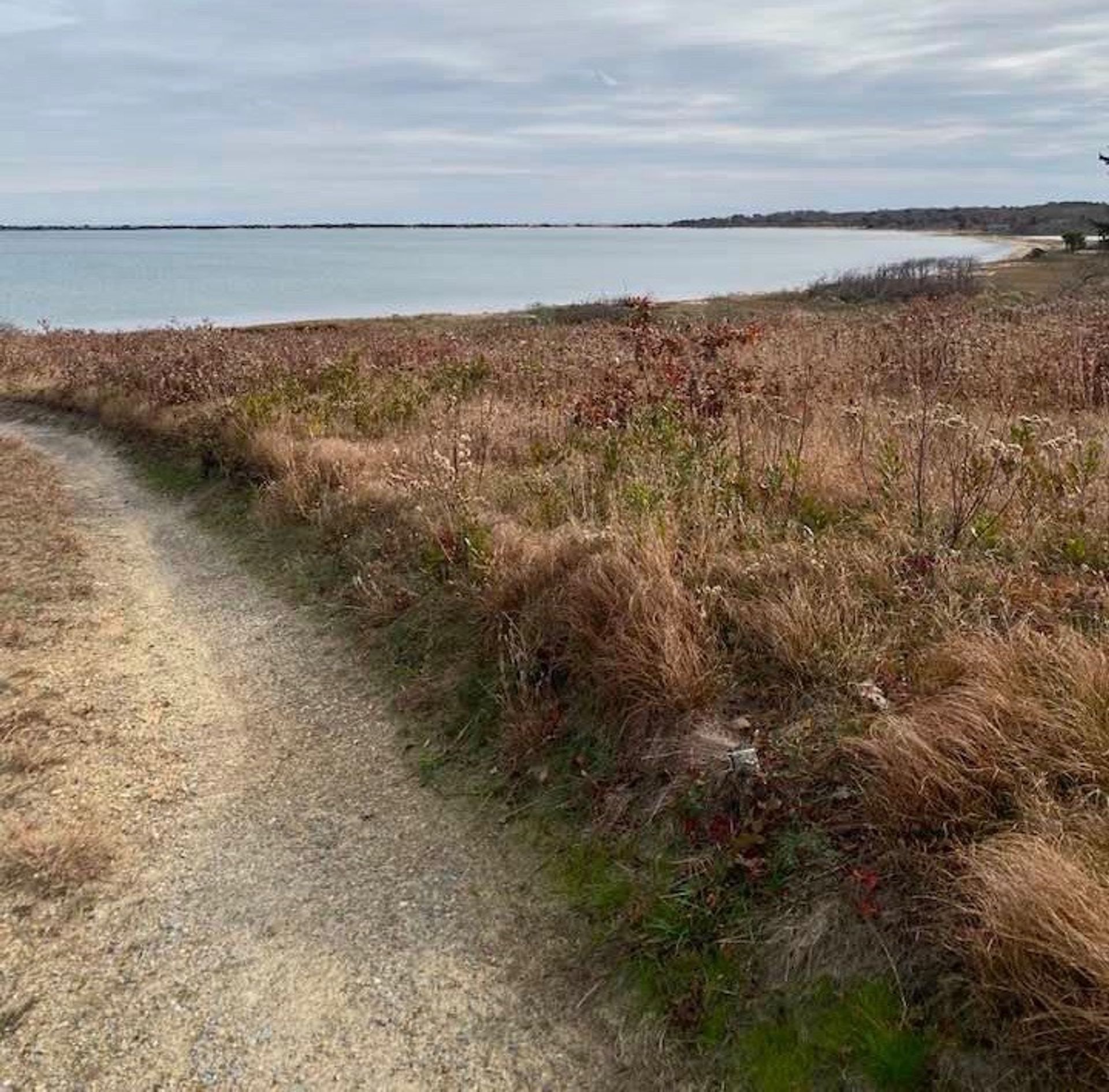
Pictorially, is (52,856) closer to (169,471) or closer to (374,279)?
(169,471)

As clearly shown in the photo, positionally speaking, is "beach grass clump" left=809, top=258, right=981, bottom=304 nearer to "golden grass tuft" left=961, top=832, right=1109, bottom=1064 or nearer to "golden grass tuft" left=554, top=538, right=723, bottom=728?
"golden grass tuft" left=554, top=538, right=723, bottom=728

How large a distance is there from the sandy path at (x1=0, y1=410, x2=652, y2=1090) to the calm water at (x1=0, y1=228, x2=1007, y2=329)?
16.1 metres

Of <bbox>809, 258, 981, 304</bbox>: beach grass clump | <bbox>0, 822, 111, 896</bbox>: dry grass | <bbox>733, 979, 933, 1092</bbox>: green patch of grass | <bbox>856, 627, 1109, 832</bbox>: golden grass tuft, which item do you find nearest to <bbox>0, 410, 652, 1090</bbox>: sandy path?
<bbox>0, 822, 111, 896</bbox>: dry grass

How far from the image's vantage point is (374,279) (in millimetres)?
86312

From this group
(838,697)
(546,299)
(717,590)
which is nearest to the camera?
(838,697)

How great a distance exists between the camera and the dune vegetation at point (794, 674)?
9.52 feet

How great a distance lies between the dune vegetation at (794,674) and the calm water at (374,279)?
12783 mm

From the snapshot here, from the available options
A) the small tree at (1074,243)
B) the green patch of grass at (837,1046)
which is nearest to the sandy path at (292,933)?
the green patch of grass at (837,1046)

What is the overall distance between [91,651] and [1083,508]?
6.43m

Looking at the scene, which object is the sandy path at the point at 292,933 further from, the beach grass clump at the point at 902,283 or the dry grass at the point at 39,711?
the beach grass clump at the point at 902,283

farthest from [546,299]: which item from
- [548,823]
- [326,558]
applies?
[548,823]

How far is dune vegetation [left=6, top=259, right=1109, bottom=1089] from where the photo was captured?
2902 mm

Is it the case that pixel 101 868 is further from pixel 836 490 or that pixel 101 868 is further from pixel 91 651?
pixel 836 490

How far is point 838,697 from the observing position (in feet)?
13.5
